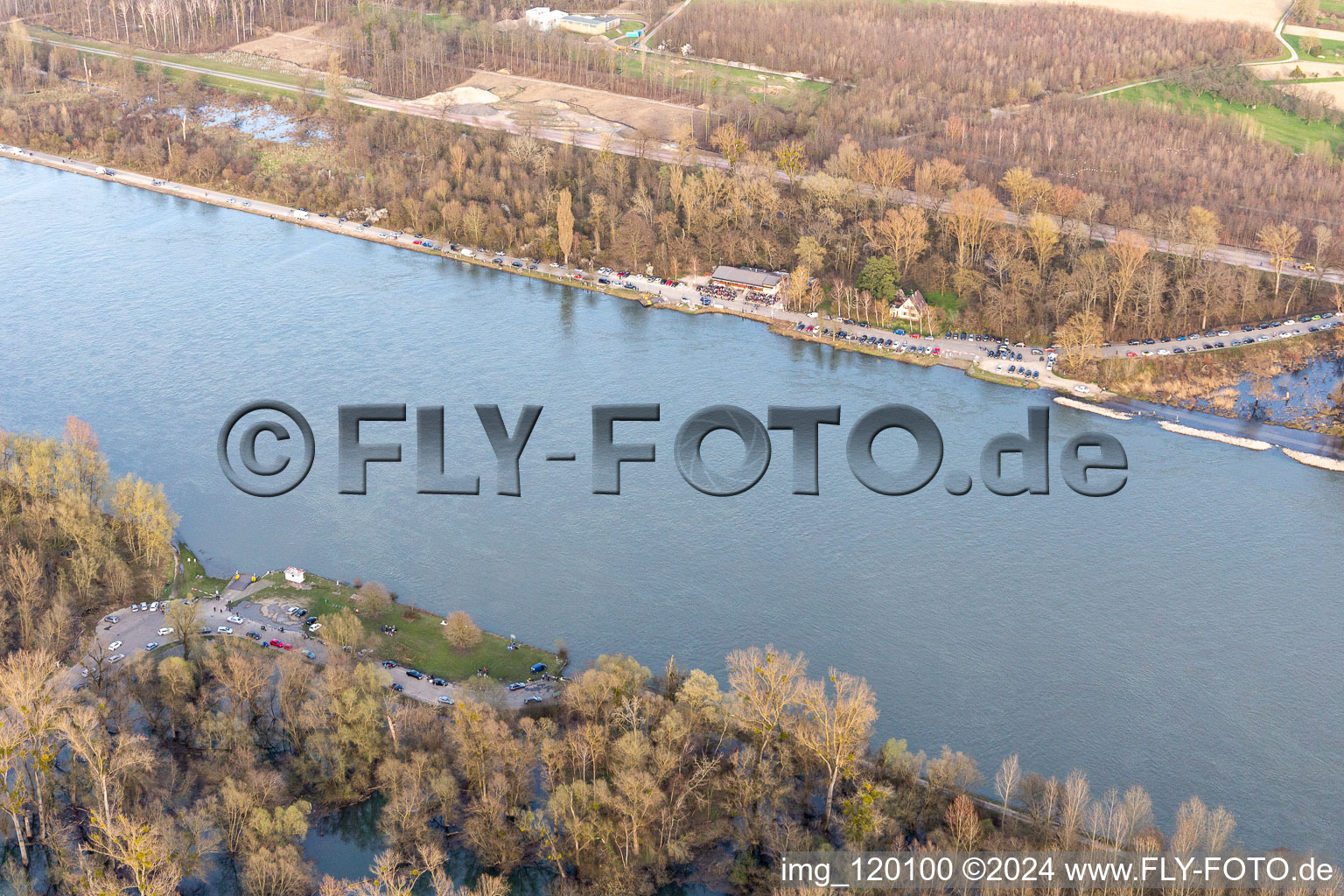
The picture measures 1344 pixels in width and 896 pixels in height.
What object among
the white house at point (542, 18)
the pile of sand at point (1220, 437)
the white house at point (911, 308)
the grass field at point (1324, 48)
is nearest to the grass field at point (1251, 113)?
the grass field at point (1324, 48)

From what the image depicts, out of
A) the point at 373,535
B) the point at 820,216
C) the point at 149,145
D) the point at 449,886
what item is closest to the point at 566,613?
the point at 373,535

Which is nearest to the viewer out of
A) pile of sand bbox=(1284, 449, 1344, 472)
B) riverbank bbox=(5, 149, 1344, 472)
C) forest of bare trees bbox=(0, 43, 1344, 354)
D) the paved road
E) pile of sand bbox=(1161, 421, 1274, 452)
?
pile of sand bbox=(1284, 449, 1344, 472)

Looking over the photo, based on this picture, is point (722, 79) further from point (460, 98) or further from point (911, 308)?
point (911, 308)

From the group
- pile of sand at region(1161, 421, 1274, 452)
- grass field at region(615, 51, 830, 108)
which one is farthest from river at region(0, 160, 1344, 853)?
grass field at region(615, 51, 830, 108)

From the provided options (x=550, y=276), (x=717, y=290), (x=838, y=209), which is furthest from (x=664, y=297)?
(x=838, y=209)

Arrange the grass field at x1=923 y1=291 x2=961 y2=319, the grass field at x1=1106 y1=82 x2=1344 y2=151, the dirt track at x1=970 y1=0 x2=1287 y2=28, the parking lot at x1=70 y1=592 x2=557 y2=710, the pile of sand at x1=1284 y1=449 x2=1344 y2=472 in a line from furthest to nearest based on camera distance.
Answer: the dirt track at x1=970 y1=0 x2=1287 y2=28 → the grass field at x1=1106 y1=82 x2=1344 y2=151 → the grass field at x1=923 y1=291 x2=961 y2=319 → the pile of sand at x1=1284 y1=449 x2=1344 y2=472 → the parking lot at x1=70 y1=592 x2=557 y2=710

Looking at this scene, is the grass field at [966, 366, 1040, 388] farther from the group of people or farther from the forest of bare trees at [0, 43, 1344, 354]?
the group of people
